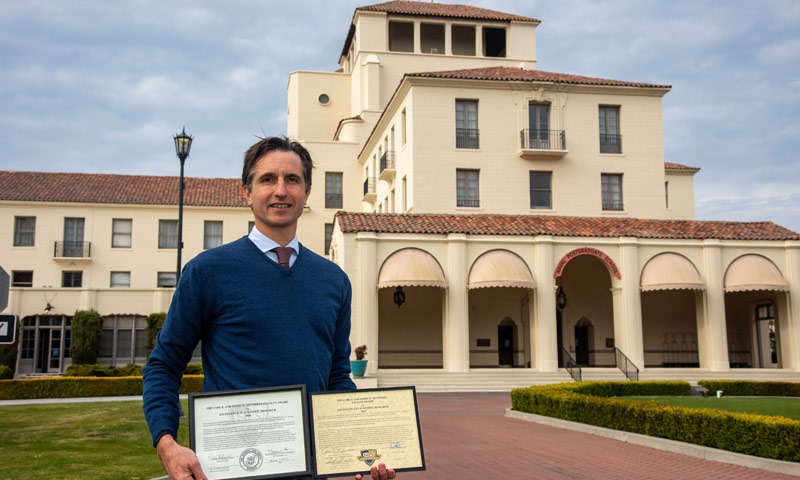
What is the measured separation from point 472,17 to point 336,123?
1407 centimetres

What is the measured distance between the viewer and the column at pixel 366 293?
101 ft

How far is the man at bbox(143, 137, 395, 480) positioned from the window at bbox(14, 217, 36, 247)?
51.4 meters

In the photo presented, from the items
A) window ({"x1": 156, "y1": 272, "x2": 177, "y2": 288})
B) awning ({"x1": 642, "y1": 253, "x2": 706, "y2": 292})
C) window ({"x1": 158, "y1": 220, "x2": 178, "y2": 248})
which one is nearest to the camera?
awning ({"x1": 642, "y1": 253, "x2": 706, "y2": 292})

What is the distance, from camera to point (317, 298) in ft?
11.4

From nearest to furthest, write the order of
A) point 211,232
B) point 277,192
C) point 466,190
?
point 277,192 < point 466,190 < point 211,232

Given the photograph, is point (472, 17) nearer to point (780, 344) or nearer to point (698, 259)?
point (698, 259)

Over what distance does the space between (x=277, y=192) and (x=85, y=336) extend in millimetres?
43562

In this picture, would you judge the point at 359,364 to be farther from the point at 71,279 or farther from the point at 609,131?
the point at 71,279

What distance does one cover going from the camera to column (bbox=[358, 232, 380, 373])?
1210 inches

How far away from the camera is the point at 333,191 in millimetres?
51625

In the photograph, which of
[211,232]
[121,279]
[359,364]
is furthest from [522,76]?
[121,279]

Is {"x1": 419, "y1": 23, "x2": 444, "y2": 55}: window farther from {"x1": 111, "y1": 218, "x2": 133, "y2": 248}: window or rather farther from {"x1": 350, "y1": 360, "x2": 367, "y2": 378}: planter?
{"x1": 350, "y1": 360, "x2": 367, "y2": 378}: planter

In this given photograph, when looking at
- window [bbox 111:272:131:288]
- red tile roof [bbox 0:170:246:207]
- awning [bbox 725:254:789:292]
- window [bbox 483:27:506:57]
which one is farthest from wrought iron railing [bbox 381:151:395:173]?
window [bbox 111:272:131:288]

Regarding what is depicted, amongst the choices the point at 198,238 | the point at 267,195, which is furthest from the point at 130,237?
the point at 267,195
